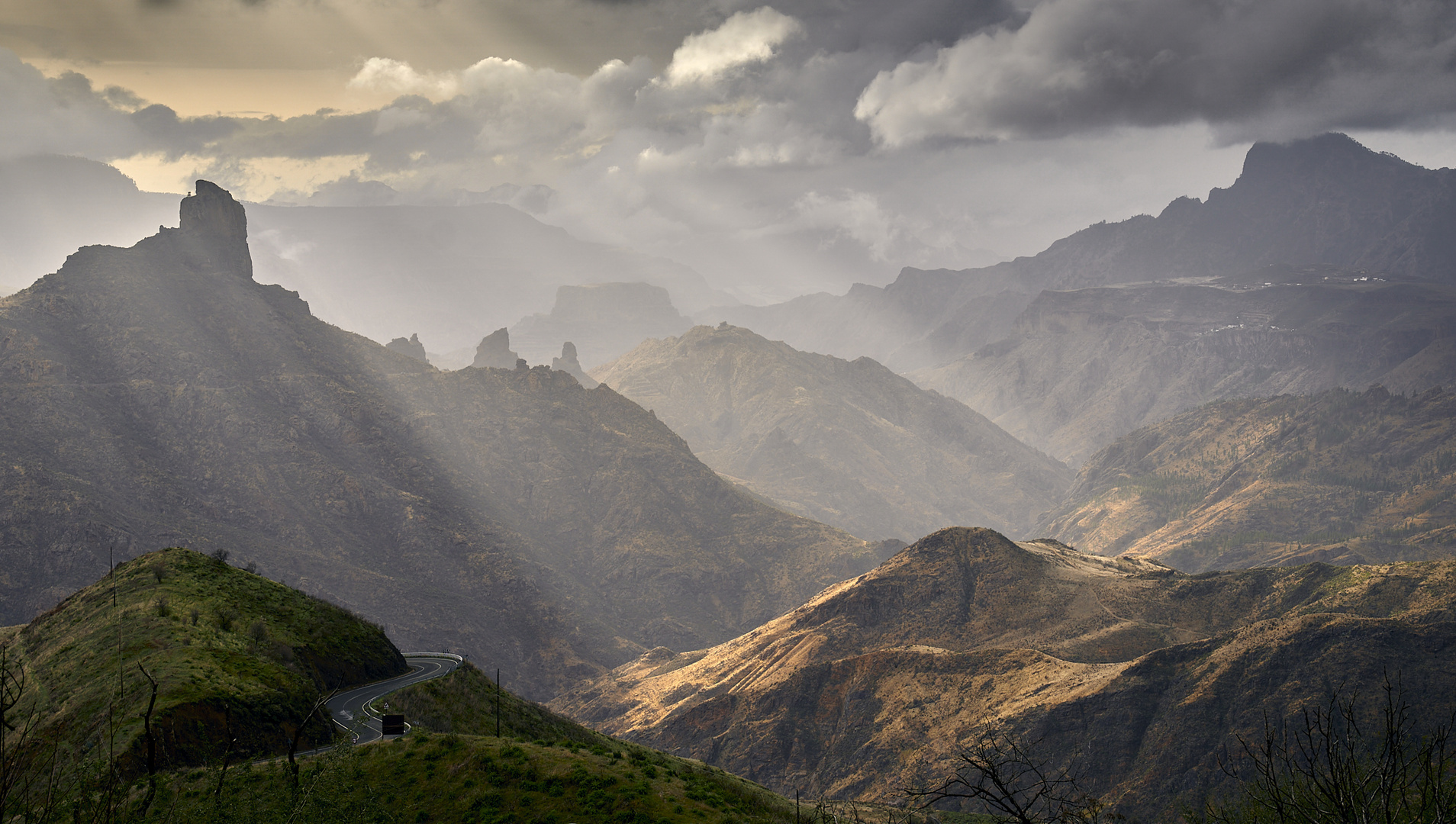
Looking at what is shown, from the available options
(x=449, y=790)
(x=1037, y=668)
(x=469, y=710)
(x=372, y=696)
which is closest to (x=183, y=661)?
(x=372, y=696)

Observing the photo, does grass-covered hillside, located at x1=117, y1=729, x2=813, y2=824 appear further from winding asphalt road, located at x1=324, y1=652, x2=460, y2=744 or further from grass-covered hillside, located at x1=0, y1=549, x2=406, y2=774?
winding asphalt road, located at x1=324, y1=652, x2=460, y2=744

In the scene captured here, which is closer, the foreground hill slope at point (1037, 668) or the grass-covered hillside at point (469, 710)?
the grass-covered hillside at point (469, 710)

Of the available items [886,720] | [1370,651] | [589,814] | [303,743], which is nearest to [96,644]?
[303,743]

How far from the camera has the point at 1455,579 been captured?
4909 inches

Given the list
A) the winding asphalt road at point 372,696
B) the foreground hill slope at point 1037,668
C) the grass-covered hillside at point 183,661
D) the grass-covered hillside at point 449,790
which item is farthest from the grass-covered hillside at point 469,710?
the foreground hill slope at point 1037,668

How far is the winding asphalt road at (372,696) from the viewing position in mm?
59125

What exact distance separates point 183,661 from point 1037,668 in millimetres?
113385

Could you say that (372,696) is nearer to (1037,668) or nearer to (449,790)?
(449,790)

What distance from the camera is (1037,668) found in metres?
130

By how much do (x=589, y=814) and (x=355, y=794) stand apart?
12844 millimetres

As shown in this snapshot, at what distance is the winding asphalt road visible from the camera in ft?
194

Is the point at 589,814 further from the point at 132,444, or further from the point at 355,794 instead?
the point at 132,444

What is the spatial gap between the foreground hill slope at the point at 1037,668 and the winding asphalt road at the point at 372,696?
62754mm

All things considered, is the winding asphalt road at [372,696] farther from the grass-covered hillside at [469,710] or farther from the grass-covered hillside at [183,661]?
the grass-covered hillside at [469,710]
